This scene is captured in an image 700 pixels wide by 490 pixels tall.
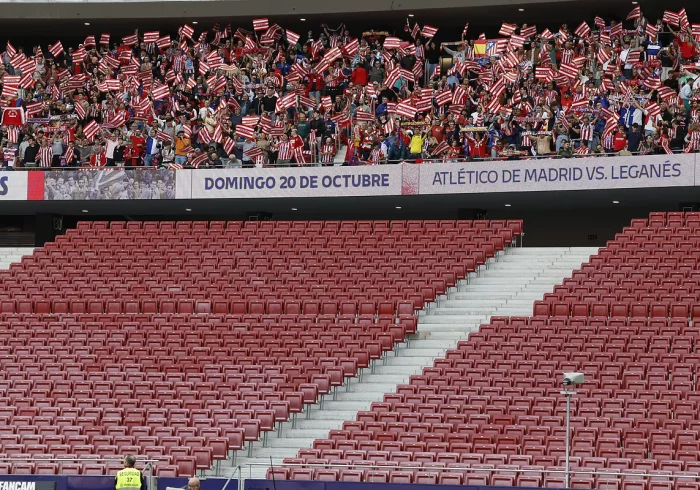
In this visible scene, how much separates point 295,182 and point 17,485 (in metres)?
16.7

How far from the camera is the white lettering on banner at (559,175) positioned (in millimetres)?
35781

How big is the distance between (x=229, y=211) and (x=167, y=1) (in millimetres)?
6470

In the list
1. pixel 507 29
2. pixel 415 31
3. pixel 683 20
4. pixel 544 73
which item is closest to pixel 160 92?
pixel 415 31

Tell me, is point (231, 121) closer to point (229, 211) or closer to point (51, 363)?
point (229, 211)

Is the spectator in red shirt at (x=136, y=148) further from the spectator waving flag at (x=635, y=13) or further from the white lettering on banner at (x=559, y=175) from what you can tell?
the spectator waving flag at (x=635, y=13)

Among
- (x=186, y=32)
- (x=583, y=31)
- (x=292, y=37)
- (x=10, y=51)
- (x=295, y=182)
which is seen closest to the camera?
(x=295, y=182)

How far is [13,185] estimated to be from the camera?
131 ft

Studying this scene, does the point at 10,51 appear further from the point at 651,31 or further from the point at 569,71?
the point at 651,31

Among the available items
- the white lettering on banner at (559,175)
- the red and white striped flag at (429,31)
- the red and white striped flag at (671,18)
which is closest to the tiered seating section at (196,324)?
the white lettering on banner at (559,175)

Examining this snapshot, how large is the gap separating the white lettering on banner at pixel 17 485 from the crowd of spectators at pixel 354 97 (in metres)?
17.0

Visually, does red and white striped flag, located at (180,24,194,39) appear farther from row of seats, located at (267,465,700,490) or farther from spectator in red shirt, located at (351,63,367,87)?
row of seats, located at (267,465,700,490)

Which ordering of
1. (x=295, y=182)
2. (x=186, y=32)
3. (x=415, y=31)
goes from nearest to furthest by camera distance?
1. (x=295, y=182)
2. (x=415, y=31)
3. (x=186, y=32)

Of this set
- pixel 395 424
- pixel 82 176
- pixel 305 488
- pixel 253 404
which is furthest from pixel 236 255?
pixel 305 488

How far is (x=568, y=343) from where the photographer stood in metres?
29.0
